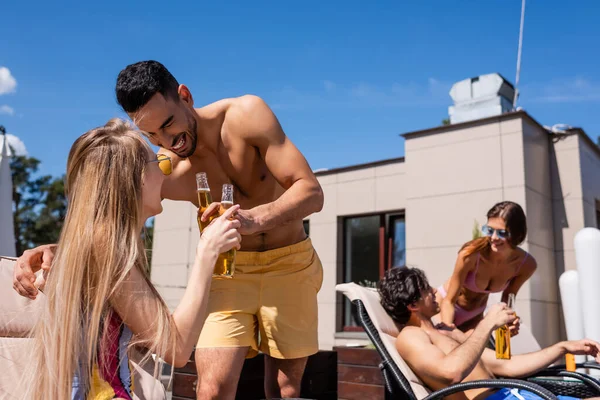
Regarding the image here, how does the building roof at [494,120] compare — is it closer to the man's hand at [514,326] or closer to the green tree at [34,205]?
the man's hand at [514,326]

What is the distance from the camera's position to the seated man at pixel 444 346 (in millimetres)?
2777

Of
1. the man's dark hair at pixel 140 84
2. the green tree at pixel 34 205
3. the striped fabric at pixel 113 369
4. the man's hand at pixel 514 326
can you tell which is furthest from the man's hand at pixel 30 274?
the green tree at pixel 34 205

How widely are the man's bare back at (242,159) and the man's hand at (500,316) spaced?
1.07 meters

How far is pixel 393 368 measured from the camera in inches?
117

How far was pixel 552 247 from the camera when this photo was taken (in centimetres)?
830

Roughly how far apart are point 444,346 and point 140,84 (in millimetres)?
2102

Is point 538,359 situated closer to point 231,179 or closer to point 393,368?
point 393,368

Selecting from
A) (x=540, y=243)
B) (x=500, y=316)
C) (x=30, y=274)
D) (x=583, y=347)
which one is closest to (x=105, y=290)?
(x=30, y=274)

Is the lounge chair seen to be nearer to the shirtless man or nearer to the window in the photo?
the shirtless man

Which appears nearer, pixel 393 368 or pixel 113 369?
pixel 113 369

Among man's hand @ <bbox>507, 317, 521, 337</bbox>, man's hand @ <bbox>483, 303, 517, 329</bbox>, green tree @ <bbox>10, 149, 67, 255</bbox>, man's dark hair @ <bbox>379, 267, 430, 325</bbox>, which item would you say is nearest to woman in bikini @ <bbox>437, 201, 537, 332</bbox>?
man's dark hair @ <bbox>379, 267, 430, 325</bbox>

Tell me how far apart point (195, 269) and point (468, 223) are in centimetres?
716

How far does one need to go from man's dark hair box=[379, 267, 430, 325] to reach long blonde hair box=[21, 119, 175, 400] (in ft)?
6.61

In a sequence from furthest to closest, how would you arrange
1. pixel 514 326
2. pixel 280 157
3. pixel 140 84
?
1. pixel 514 326
2. pixel 280 157
3. pixel 140 84
